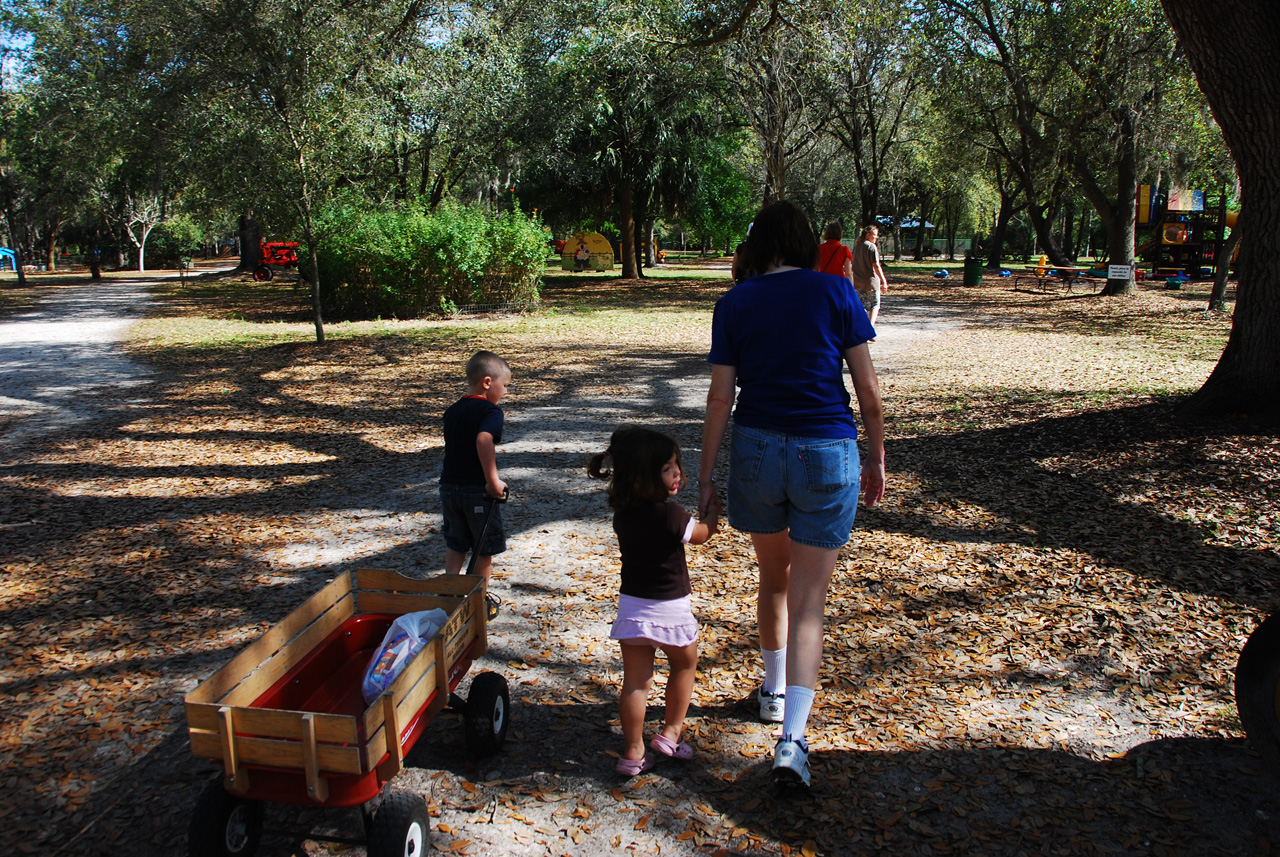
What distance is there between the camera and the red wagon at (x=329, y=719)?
2305mm

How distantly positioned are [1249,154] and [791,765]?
591 centimetres

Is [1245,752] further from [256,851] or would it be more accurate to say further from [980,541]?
[256,851]

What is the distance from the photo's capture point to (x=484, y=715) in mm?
3004

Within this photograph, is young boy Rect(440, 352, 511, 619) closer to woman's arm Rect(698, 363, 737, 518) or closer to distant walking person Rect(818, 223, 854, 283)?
woman's arm Rect(698, 363, 737, 518)

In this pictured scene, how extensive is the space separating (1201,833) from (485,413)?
2960 mm

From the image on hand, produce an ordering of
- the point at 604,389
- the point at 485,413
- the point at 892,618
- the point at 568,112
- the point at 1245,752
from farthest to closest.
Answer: the point at 568,112, the point at 604,389, the point at 892,618, the point at 485,413, the point at 1245,752

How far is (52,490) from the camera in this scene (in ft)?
21.3

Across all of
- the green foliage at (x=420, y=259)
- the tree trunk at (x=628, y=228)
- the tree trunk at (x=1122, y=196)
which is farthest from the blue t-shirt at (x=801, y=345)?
the tree trunk at (x=628, y=228)

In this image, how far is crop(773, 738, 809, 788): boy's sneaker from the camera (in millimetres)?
2730

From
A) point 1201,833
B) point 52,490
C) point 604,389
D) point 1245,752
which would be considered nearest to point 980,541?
point 1245,752

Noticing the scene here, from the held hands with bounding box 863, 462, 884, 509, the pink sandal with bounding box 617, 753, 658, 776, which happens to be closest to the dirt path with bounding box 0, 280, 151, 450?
the pink sandal with bounding box 617, 753, 658, 776

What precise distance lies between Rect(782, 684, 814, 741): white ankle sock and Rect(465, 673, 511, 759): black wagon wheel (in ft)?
3.37

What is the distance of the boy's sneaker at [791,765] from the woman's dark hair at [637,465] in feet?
3.01

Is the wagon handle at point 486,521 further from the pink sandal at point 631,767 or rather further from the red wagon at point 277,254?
the red wagon at point 277,254
